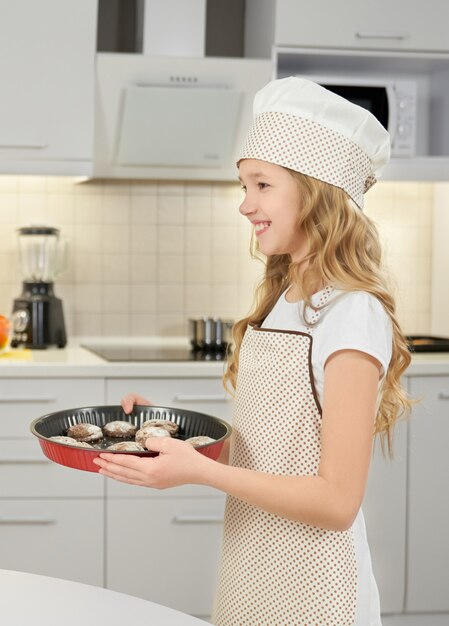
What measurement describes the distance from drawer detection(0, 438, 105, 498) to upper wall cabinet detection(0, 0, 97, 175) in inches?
33.1

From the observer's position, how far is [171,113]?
→ 2.72 m

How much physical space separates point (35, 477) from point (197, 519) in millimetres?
473

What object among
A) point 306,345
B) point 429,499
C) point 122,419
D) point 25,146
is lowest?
point 429,499

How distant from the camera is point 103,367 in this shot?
243cm

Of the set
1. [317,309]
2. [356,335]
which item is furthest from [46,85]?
[356,335]

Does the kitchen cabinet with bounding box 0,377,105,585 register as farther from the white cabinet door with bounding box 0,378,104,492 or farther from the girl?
the girl

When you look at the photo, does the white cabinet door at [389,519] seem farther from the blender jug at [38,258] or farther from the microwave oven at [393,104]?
the blender jug at [38,258]

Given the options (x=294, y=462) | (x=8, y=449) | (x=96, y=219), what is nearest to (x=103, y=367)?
A: (x=8, y=449)

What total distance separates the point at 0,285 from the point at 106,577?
108 cm

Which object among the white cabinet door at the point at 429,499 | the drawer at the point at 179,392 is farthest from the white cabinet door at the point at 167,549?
the white cabinet door at the point at 429,499

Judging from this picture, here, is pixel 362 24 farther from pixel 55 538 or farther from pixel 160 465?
pixel 160 465

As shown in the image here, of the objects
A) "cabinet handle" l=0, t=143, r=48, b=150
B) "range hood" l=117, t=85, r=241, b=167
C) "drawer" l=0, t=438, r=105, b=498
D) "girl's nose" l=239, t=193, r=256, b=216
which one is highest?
"range hood" l=117, t=85, r=241, b=167

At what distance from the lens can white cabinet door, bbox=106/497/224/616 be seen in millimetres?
2482

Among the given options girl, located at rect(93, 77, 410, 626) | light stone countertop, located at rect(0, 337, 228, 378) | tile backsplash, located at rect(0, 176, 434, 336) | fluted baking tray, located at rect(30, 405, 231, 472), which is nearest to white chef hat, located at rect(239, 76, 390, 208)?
girl, located at rect(93, 77, 410, 626)
